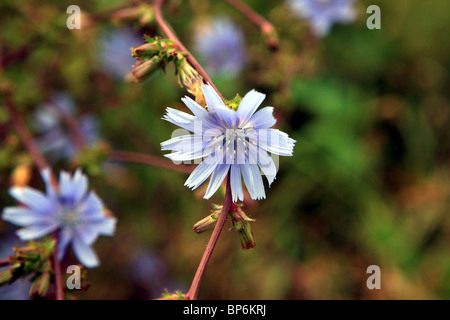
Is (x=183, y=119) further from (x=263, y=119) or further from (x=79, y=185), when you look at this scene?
(x=79, y=185)

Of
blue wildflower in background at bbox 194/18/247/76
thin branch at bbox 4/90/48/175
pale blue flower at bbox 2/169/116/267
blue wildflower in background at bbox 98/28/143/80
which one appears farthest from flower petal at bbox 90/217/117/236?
blue wildflower in background at bbox 194/18/247/76

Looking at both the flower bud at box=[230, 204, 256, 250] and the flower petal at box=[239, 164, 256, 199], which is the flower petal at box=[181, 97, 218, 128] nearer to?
the flower petal at box=[239, 164, 256, 199]

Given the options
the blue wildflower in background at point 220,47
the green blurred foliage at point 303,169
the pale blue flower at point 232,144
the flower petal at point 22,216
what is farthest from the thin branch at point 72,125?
the pale blue flower at point 232,144

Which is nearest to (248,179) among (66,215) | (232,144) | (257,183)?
(257,183)

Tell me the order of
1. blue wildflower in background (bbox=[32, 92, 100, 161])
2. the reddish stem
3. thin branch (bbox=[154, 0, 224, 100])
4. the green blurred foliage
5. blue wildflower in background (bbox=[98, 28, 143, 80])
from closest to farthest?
thin branch (bbox=[154, 0, 224, 100]), the reddish stem, blue wildflower in background (bbox=[32, 92, 100, 161]), the green blurred foliage, blue wildflower in background (bbox=[98, 28, 143, 80])

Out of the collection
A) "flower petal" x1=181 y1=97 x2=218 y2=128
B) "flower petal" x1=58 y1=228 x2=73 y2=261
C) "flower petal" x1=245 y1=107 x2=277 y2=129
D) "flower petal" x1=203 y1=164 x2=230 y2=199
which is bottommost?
"flower petal" x1=58 y1=228 x2=73 y2=261

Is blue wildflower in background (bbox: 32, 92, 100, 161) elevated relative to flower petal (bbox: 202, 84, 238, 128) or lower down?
elevated
